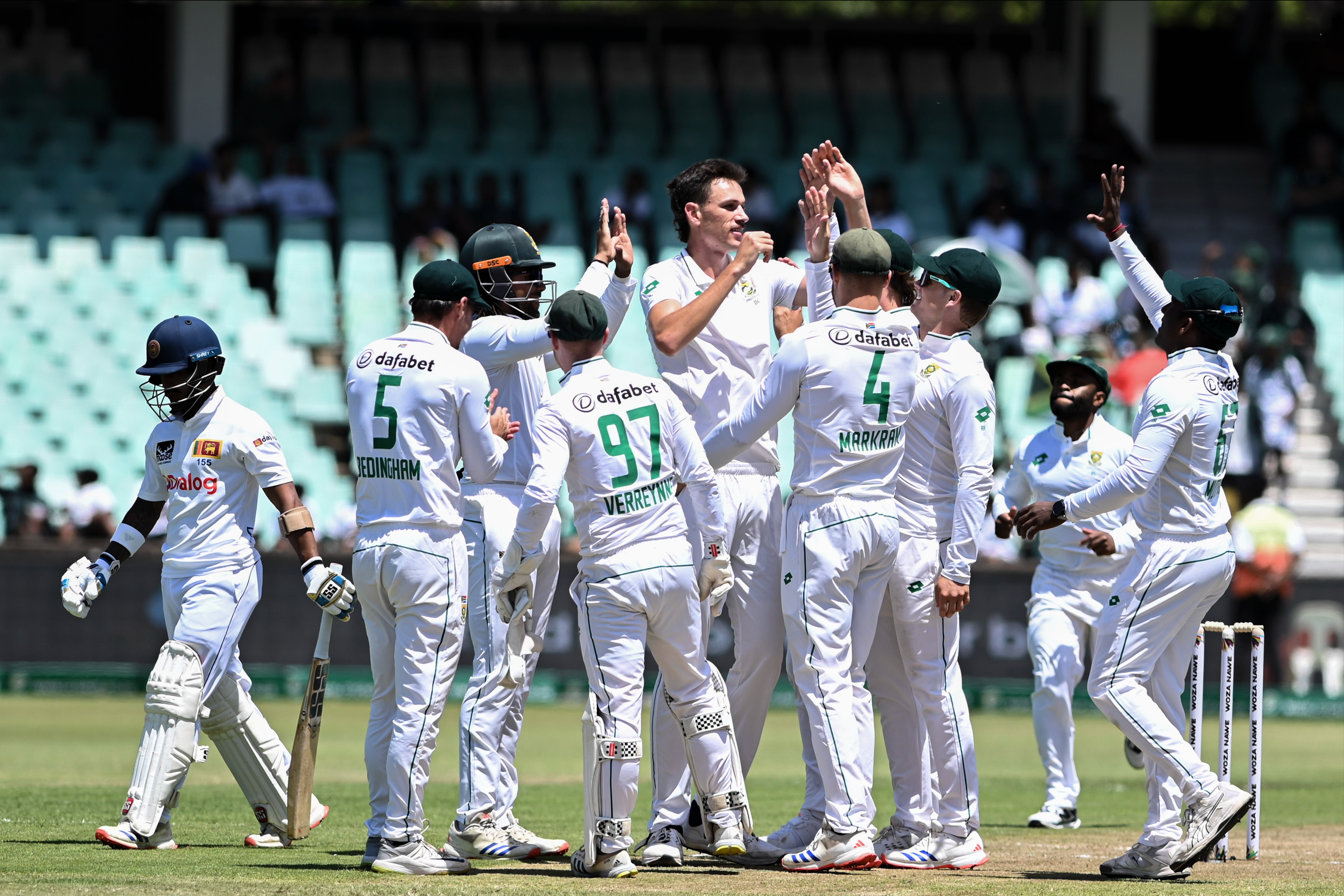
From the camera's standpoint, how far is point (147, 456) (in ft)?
26.8

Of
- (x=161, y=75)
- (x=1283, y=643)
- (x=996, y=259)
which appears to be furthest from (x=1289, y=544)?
(x=161, y=75)

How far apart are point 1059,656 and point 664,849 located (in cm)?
355

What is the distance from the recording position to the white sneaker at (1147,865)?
7.59 metres

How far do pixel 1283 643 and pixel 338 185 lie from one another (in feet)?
42.5

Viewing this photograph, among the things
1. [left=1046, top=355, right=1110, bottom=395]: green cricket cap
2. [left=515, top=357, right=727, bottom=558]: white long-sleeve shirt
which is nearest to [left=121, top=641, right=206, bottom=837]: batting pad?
[left=515, top=357, right=727, bottom=558]: white long-sleeve shirt

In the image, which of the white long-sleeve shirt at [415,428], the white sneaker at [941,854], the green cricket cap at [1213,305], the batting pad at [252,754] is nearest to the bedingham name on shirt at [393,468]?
the white long-sleeve shirt at [415,428]

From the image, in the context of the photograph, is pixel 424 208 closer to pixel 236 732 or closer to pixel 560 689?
pixel 560 689

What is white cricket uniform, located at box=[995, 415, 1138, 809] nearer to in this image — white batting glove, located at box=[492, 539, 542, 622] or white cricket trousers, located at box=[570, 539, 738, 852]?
white cricket trousers, located at box=[570, 539, 738, 852]

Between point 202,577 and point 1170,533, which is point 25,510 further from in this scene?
point 1170,533

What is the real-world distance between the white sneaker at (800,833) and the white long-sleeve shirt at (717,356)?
1600 mm

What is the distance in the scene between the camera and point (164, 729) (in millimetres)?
7895

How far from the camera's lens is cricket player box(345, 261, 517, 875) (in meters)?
7.35

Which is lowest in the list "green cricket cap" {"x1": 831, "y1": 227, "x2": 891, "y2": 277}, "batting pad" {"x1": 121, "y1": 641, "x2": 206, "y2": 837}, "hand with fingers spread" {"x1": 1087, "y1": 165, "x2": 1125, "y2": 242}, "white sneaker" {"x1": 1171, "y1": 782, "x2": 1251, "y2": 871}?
"white sneaker" {"x1": 1171, "y1": 782, "x2": 1251, "y2": 871}

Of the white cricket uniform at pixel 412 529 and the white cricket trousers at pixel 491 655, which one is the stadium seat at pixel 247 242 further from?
the white cricket uniform at pixel 412 529
